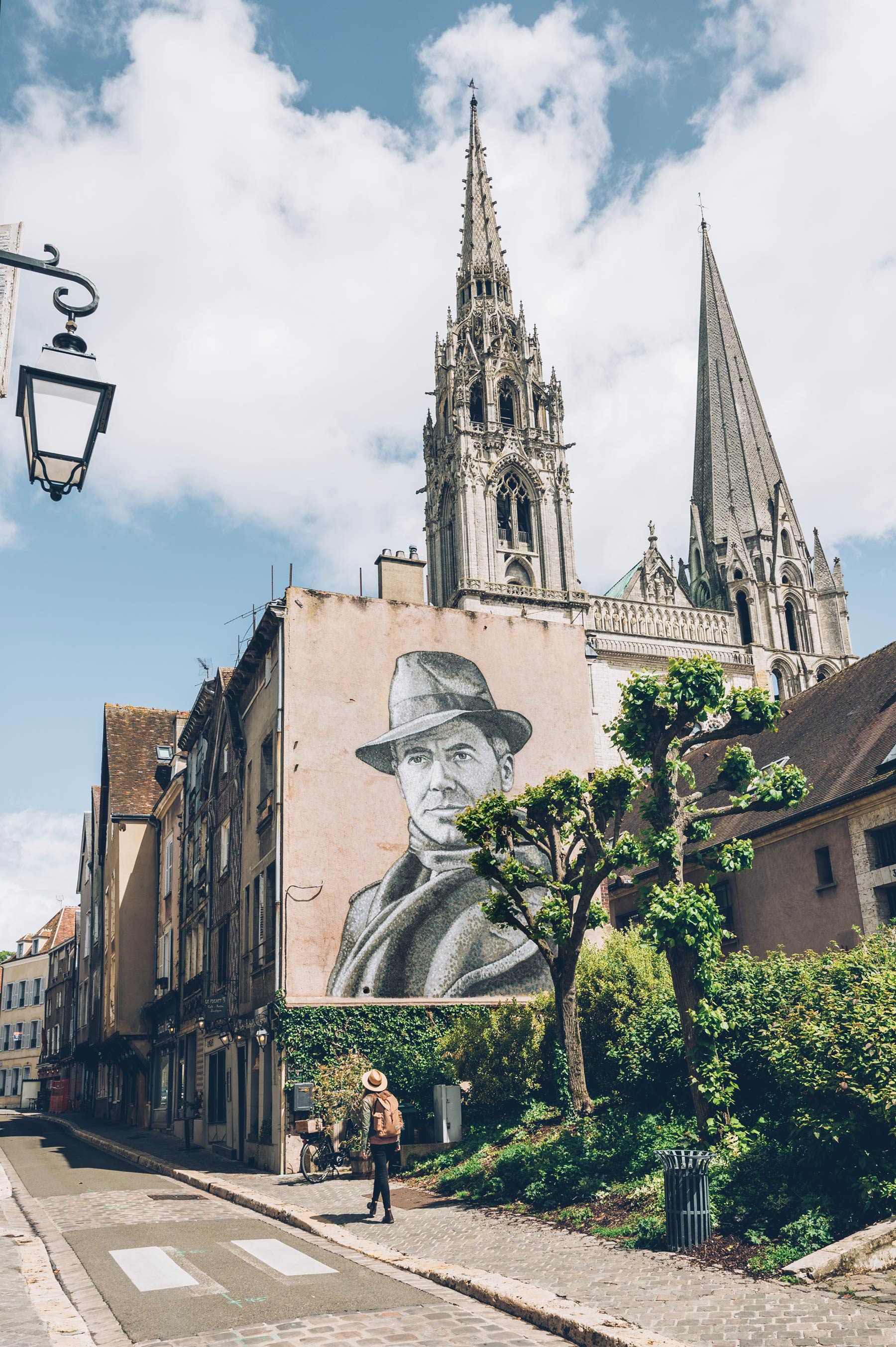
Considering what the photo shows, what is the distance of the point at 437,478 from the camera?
77250 mm

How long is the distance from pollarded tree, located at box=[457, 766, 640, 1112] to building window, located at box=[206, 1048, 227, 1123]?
11.9 m

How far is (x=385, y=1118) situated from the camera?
44.1 feet

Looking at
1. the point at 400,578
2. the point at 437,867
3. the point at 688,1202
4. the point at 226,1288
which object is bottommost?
the point at 226,1288

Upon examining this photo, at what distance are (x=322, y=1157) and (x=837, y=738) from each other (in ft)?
48.1

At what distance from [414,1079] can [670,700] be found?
34.0 ft

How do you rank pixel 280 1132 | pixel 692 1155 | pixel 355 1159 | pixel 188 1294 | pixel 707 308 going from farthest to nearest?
pixel 707 308
pixel 280 1132
pixel 355 1159
pixel 692 1155
pixel 188 1294

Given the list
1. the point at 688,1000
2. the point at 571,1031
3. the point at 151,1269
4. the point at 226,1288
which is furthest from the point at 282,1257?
the point at 571,1031

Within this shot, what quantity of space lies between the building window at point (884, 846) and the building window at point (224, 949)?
1455 centimetres

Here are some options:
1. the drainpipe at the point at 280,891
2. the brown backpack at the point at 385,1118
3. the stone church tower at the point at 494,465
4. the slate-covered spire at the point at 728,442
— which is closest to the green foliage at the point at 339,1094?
the drainpipe at the point at 280,891

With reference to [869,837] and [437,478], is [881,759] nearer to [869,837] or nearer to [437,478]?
[869,837]

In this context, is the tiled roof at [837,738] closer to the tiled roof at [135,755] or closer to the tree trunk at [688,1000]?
the tree trunk at [688,1000]

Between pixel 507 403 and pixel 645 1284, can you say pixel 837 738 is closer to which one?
pixel 645 1284

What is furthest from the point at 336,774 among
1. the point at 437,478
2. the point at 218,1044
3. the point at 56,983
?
the point at 437,478

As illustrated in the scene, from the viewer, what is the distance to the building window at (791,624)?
257 feet
